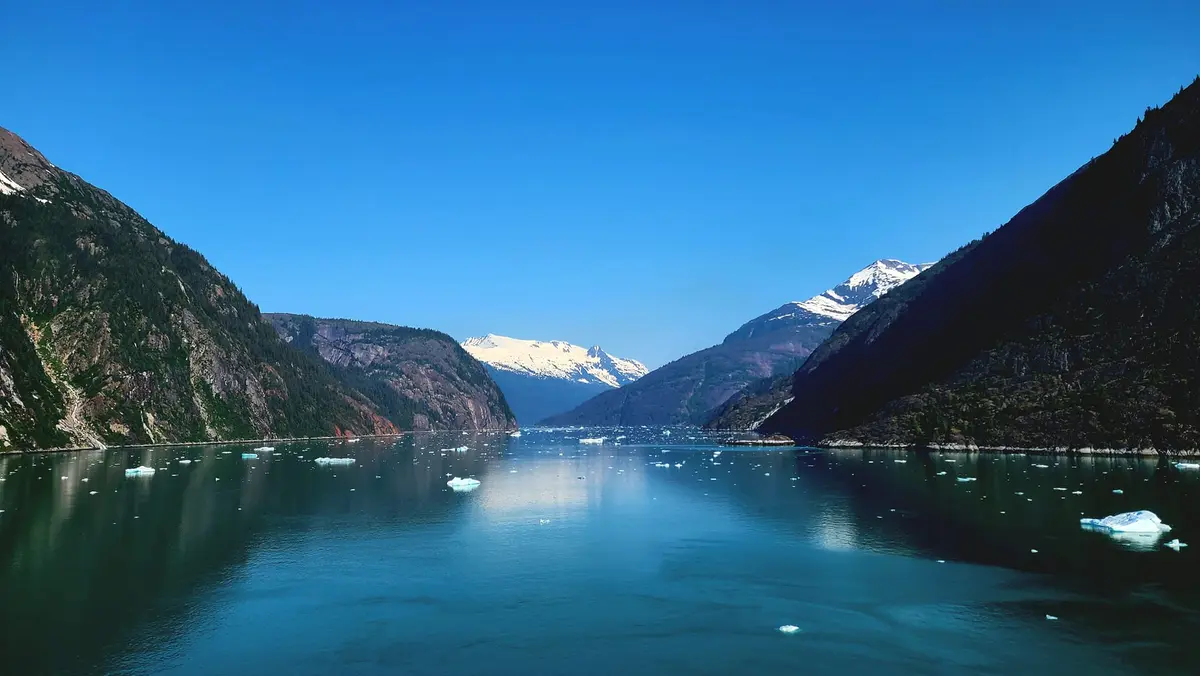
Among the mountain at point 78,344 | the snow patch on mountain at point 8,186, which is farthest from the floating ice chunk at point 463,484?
the snow patch on mountain at point 8,186

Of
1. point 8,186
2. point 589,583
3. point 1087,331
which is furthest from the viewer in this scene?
point 8,186

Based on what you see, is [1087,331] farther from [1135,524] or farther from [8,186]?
[8,186]

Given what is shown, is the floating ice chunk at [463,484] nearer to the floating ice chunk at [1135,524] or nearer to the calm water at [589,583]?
the calm water at [589,583]

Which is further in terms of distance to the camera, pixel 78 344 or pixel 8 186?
pixel 8 186

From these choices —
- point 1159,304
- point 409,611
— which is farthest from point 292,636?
Answer: point 1159,304

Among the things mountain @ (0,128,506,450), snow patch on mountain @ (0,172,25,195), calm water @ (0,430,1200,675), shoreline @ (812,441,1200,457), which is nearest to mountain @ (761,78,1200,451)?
shoreline @ (812,441,1200,457)

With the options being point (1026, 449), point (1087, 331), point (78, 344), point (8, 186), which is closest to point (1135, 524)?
point (1026, 449)
